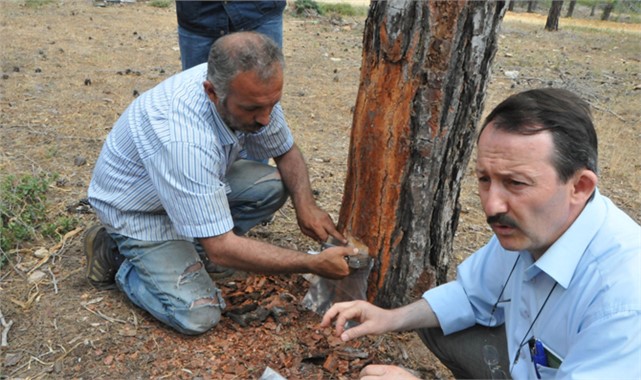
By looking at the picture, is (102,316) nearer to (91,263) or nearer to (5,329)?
(91,263)

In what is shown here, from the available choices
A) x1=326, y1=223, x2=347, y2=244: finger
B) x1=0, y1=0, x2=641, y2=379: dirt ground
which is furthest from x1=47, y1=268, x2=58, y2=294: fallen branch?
x1=326, y1=223, x2=347, y2=244: finger

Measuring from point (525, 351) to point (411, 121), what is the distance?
3.42 ft

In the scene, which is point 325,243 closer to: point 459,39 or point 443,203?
point 443,203

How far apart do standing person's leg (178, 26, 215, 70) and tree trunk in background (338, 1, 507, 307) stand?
1.77 m

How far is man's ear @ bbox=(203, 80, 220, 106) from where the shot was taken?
2.70m

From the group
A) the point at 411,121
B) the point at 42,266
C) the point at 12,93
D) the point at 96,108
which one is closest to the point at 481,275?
the point at 411,121

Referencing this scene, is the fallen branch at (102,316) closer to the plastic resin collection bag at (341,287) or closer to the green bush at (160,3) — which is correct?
the plastic resin collection bag at (341,287)

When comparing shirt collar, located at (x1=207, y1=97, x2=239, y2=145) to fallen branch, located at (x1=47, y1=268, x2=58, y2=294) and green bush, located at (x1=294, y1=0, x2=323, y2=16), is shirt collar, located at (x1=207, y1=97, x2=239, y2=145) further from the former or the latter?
green bush, located at (x1=294, y1=0, x2=323, y2=16)

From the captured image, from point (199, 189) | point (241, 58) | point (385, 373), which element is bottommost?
point (385, 373)

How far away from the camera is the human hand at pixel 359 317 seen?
2193 millimetres

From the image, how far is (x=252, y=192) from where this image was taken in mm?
3324

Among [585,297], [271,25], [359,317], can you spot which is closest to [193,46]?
[271,25]

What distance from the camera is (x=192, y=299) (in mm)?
2910

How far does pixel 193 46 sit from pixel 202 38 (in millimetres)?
95
